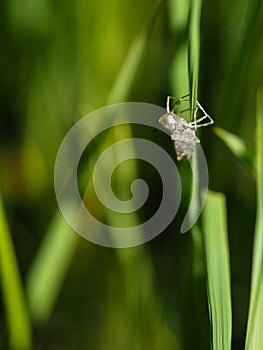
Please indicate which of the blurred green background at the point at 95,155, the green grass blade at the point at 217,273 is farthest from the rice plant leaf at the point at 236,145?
the green grass blade at the point at 217,273

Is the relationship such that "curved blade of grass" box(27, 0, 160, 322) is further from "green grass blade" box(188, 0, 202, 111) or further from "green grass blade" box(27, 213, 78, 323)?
"green grass blade" box(188, 0, 202, 111)

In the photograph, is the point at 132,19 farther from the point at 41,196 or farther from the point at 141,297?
the point at 141,297

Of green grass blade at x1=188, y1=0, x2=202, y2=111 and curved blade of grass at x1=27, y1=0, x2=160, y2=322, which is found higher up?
green grass blade at x1=188, y1=0, x2=202, y2=111

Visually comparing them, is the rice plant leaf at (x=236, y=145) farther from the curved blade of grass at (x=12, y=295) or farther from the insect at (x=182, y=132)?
the curved blade of grass at (x=12, y=295)

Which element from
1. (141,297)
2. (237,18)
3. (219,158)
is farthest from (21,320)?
(237,18)

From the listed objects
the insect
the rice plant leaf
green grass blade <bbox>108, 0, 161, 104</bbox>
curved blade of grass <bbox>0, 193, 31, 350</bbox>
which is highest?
green grass blade <bbox>108, 0, 161, 104</bbox>

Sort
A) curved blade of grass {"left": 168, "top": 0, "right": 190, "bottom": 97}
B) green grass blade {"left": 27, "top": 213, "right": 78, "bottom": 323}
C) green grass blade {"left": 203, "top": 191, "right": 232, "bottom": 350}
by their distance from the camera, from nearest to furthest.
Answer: green grass blade {"left": 203, "top": 191, "right": 232, "bottom": 350}, curved blade of grass {"left": 168, "top": 0, "right": 190, "bottom": 97}, green grass blade {"left": 27, "top": 213, "right": 78, "bottom": 323}

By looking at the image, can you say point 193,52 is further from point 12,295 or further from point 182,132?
point 12,295

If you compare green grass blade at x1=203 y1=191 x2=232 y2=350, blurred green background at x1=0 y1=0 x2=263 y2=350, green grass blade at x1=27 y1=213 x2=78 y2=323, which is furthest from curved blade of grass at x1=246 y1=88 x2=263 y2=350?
green grass blade at x1=27 y1=213 x2=78 y2=323
